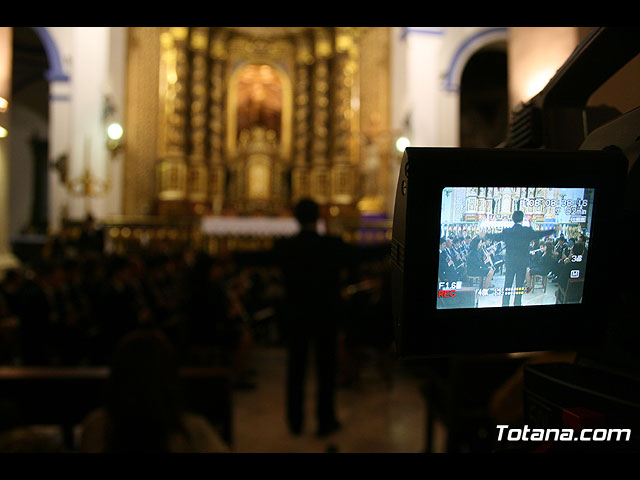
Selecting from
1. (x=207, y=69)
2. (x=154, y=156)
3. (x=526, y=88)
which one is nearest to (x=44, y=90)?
(x=154, y=156)

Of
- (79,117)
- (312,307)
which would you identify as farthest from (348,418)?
(79,117)

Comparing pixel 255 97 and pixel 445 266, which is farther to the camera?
pixel 255 97

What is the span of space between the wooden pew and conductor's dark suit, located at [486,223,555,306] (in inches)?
80.1

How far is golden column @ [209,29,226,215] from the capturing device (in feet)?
42.1

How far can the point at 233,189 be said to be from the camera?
12812mm

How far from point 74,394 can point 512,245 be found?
245 centimetres

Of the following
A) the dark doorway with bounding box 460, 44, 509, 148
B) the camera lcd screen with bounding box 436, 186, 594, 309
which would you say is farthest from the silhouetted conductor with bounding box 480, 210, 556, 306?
the dark doorway with bounding box 460, 44, 509, 148

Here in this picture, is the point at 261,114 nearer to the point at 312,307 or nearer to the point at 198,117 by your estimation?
the point at 198,117

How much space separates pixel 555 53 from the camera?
151 cm

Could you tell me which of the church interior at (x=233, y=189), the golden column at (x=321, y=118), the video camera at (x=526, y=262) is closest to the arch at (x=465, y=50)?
the church interior at (x=233, y=189)

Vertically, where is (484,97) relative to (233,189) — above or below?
above

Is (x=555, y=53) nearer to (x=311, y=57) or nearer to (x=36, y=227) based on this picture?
(x=311, y=57)

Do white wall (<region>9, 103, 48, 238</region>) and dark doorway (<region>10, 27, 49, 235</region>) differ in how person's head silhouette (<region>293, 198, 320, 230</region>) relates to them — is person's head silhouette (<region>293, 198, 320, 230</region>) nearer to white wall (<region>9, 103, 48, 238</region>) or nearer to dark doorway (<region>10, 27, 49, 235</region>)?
dark doorway (<region>10, 27, 49, 235</region>)
